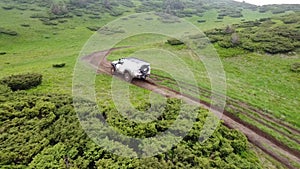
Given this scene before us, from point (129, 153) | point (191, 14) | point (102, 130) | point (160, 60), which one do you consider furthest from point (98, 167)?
point (191, 14)

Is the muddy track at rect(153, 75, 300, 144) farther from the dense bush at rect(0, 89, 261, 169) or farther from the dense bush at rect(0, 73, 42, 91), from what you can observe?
the dense bush at rect(0, 73, 42, 91)

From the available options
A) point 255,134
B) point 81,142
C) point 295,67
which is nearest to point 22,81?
point 81,142

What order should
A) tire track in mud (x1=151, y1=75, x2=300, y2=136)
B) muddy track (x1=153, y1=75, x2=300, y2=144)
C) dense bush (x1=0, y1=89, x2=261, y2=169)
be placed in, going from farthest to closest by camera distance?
1. tire track in mud (x1=151, y1=75, x2=300, y2=136)
2. muddy track (x1=153, y1=75, x2=300, y2=144)
3. dense bush (x1=0, y1=89, x2=261, y2=169)

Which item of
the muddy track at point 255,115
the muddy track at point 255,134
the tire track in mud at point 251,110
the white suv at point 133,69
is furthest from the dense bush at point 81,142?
the white suv at point 133,69

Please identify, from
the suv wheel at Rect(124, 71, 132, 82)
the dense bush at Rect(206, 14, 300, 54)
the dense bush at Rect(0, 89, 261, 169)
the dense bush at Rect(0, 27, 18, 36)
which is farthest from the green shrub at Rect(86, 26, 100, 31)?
the dense bush at Rect(0, 89, 261, 169)

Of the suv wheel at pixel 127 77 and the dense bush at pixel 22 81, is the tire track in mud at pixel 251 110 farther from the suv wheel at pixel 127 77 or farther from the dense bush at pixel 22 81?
the dense bush at pixel 22 81

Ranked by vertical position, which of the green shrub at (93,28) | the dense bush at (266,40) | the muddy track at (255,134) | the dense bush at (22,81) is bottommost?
the muddy track at (255,134)

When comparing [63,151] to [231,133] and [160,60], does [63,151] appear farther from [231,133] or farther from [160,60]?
[160,60]

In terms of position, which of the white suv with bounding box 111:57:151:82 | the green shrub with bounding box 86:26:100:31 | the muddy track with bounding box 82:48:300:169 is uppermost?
the white suv with bounding box 111:57:151:82

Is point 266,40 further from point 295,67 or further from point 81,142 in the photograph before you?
point 81,142
